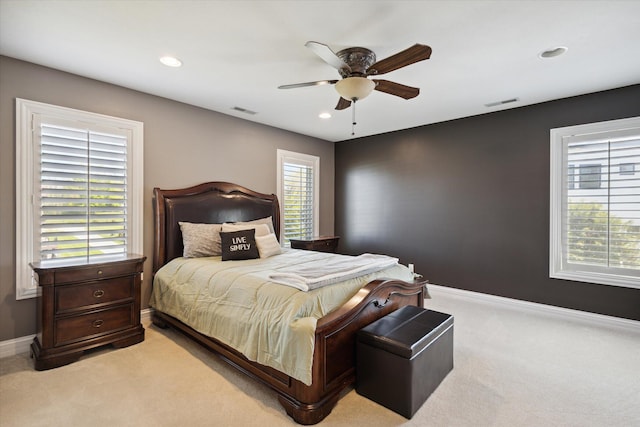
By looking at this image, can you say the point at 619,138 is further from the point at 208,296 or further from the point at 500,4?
the point at 208,296

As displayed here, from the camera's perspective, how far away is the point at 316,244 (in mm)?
4910

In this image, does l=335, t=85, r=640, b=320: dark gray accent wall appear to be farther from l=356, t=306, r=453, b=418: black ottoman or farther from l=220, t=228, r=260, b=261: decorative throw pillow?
l=220, t=228, r=260, b=261: decorative throw pillow

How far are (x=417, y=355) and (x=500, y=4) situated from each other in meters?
2.31

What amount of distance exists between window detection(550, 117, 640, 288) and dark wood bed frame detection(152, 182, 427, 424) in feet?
7.06

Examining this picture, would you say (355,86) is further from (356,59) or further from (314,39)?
(314,39)

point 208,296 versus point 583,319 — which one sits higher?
point 208,296

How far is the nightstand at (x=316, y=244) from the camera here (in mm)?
4770

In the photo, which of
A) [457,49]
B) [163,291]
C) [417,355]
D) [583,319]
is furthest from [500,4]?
[163,291]

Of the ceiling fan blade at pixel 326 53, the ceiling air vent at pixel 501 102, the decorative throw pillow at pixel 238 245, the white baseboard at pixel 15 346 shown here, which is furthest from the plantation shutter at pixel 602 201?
the white baseboard at pixel 15 346

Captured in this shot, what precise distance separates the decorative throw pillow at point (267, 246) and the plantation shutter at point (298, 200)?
138 cm

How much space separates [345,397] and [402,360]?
0.54 metres

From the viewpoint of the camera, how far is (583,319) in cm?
355

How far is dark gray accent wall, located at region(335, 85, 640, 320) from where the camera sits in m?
3.64

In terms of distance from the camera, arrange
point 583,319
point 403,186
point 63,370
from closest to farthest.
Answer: point 63,370
point 583,319
point 403,186
